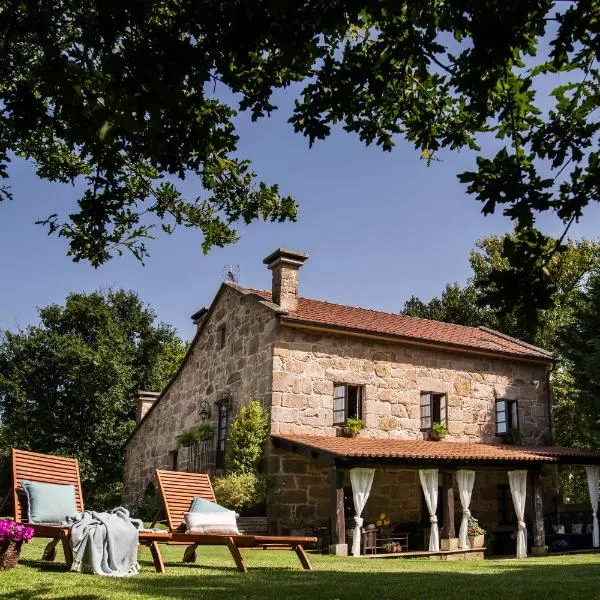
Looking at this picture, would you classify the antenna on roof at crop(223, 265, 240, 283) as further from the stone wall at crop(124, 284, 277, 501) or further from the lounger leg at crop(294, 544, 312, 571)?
the lounger leg at crop(294, 544, 312, 571)

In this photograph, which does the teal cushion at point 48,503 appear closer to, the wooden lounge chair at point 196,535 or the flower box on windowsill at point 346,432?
the wooden lounge chair at point 196,535

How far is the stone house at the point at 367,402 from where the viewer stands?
15688 millimetres

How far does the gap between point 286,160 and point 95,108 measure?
3076 mm

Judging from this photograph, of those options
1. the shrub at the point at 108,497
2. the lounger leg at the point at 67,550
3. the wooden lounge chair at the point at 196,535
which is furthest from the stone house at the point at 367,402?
the lounger leg at the point at 67,550

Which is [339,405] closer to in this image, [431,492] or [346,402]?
[346,402]

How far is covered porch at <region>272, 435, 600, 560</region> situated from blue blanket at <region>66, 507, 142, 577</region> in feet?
21.2

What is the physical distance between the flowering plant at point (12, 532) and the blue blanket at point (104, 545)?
1.59 ft

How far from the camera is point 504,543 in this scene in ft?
55.0

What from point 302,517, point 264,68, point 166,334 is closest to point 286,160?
point 264,68

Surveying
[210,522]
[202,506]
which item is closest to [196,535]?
[210,522]

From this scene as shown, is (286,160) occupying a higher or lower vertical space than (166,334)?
lower

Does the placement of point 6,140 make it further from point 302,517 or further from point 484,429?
point 484,429

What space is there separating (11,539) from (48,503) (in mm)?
1145

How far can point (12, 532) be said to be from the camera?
7.11 m
